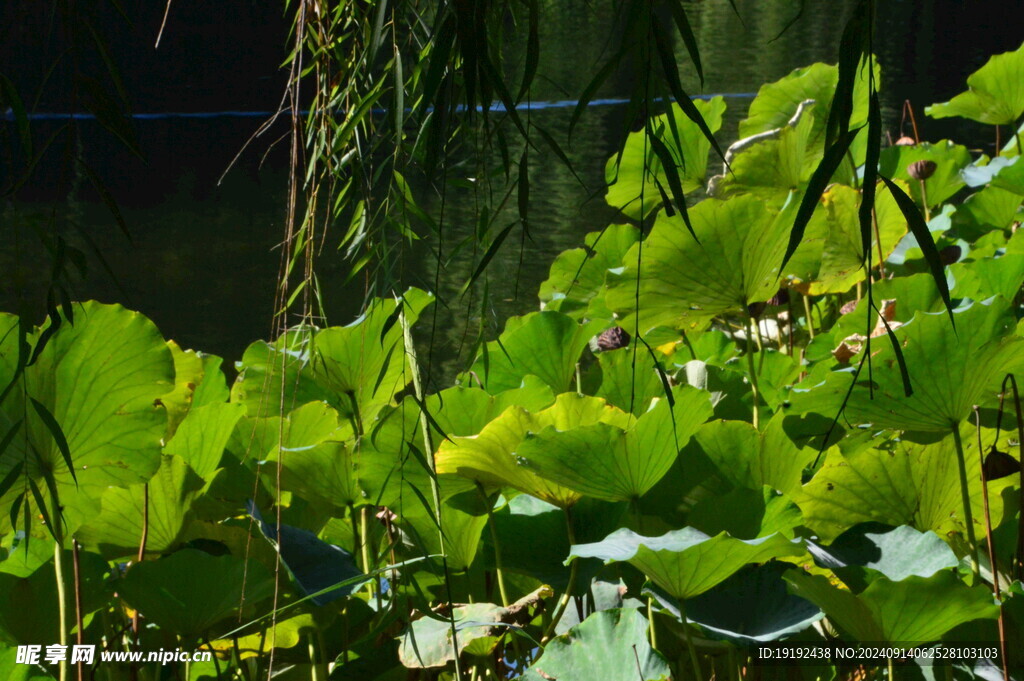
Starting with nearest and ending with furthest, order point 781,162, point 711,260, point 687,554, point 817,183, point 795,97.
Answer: point 817,183, point 687,554, point 711,260, point 781,162, point 795,97

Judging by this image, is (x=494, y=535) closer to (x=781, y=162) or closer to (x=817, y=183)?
(x=817, y=183)

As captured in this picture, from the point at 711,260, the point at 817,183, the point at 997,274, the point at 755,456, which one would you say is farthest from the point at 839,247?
the point at 817,183

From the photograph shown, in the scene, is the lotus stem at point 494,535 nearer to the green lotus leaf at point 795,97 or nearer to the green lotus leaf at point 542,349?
the green lotus leaf at point 542,349

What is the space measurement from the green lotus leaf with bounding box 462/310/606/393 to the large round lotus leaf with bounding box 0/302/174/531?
26cm

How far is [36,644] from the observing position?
1.83ft

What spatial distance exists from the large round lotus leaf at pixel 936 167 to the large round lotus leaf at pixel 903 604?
0.85m

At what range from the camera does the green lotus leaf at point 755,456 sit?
59 centimetres

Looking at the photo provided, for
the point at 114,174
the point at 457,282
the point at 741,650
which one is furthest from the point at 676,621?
the point at 114,174

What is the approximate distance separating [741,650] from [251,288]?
254 cm

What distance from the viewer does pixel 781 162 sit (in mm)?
1015

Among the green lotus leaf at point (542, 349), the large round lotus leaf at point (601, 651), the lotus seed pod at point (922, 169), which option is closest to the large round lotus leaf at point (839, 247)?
the green lotus leaf at point (542, 349)

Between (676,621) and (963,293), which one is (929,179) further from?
(676,621)

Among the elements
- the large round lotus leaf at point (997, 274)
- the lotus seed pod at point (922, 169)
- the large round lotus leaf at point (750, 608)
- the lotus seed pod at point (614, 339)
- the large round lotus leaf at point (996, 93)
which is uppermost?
the large round lotus leaf at point (996, 93)

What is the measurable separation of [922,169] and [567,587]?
2.74 ft
